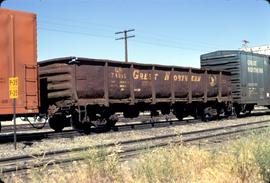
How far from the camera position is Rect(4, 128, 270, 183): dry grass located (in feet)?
22.5

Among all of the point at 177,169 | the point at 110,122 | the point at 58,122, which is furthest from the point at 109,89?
the point at 177,169

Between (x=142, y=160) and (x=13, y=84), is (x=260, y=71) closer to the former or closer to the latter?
(x=13, y=84)

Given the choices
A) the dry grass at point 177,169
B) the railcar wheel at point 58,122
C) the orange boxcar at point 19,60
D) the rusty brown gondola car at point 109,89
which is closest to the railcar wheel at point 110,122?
the rusty brown gondola car at point 109,89

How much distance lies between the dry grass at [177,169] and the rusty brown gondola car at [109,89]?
938cm

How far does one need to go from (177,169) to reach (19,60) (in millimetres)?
9064

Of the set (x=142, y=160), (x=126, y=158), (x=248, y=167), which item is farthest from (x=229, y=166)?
(x=126, y=158)

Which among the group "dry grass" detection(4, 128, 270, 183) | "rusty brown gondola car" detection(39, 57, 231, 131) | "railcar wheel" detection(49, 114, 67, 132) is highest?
"rusty brown gondola car" detection(39, 57, 231, 131)

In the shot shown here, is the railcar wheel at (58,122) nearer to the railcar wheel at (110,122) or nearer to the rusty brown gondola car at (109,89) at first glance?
the rusty brown gondola car at (109,89)

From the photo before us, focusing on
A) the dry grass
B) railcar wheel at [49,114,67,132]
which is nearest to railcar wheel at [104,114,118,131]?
railcar wheel at [49,114,67,132]

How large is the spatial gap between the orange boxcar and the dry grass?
7379 millimetres

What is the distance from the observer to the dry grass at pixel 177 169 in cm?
687

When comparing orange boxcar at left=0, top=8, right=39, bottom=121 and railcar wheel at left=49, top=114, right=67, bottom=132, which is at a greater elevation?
orange boxcar at left=0, top=8, right=39, bottom=121

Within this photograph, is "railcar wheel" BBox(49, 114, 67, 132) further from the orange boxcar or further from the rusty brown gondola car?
the orange boxcar

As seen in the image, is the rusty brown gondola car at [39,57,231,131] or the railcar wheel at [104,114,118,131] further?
the railcar wheel at [104,114,118,131]
